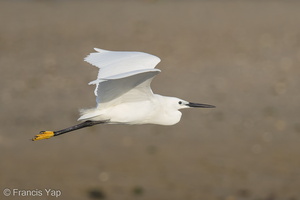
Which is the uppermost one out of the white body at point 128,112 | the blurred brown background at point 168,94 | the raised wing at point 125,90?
the blurred brown background at point 168,94

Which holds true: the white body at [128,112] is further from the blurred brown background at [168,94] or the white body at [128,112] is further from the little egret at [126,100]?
the blurred brown background at [168,94]

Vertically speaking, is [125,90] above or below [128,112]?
above

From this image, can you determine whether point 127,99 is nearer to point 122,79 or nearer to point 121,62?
point 121,62

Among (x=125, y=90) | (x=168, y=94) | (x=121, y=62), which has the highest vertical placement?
(x=168, y=94)

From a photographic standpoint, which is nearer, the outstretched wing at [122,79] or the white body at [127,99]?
the outstretched wing at [122,79]

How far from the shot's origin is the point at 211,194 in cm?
1251

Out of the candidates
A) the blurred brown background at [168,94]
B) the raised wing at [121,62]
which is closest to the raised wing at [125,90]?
the raised wing at [121,62]

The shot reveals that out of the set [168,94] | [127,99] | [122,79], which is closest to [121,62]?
[127,99]

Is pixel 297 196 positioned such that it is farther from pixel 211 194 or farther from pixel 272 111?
pixel 272 111

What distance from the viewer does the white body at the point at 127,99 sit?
805cm

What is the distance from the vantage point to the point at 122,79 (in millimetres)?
7625

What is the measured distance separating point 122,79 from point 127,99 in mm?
631

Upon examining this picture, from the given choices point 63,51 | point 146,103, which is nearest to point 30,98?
point 63,51

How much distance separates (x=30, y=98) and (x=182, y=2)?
690 cm
